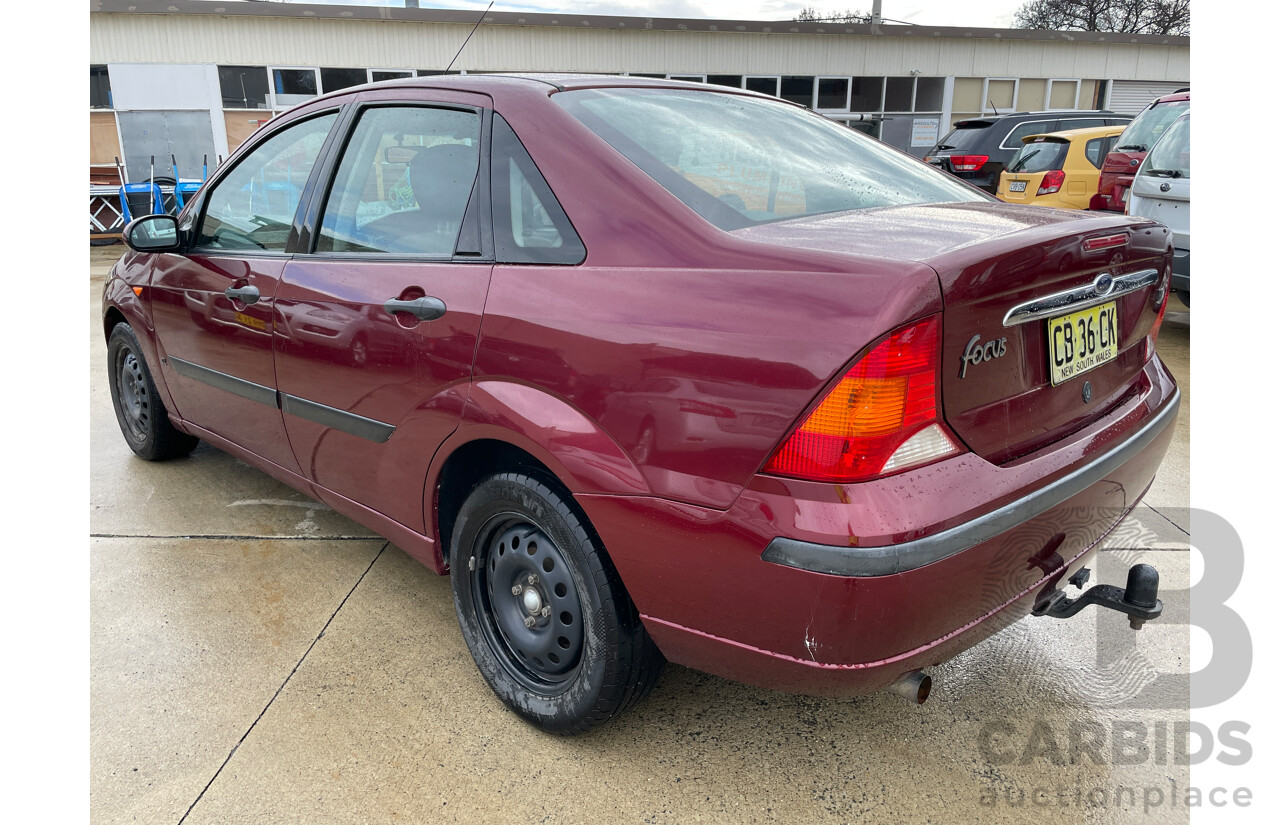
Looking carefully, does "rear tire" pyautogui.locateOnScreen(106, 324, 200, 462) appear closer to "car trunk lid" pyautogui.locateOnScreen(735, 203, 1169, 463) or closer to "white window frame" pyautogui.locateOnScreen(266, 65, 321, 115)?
"car trunk lid" pyautogui.locateOnScreen(735, 203, 1169, 463)

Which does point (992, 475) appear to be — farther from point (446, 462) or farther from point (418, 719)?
point (418, 719)

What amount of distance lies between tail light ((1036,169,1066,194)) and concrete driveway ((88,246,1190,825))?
6241 mm

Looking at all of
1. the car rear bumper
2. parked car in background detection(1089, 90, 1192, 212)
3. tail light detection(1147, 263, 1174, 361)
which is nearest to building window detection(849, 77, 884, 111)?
parked car in background detection(1089, 90, 1192, 212)

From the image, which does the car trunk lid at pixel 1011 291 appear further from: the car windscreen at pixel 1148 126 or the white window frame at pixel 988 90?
the white window frame at pixel 988 90

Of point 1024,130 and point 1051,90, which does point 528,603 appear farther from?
point 1051,90

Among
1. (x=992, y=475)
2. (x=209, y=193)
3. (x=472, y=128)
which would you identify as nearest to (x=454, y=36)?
(x=209, y=193)

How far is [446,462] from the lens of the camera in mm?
2191

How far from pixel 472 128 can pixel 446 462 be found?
0.90m

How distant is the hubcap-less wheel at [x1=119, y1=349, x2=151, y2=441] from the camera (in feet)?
12.8

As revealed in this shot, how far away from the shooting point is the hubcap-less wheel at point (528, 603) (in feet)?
6.63

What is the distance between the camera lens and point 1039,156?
332 inches

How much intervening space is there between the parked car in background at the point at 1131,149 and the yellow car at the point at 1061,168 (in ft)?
2.48

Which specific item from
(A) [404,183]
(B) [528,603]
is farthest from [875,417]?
(A) [404,183]

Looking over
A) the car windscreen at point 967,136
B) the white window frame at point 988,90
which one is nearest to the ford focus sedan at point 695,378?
the car windscreen at point 967,136
